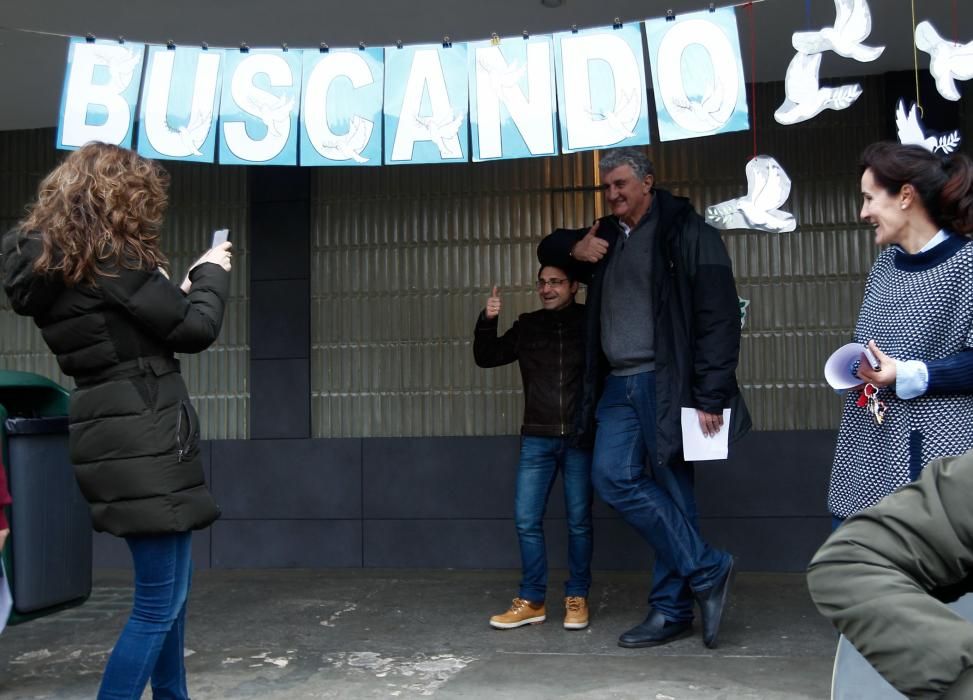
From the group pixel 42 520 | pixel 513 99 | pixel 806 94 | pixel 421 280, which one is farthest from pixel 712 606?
pixel 421 280

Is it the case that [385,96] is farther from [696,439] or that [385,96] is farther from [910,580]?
[910,580]

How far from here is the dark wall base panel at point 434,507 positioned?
5289 mm

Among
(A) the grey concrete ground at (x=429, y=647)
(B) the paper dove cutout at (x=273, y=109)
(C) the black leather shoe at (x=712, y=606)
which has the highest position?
(B) the paper dove cutout at (x=273, y=109)

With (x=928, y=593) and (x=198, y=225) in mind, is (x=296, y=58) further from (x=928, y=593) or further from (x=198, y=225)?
(x=928, y=593)

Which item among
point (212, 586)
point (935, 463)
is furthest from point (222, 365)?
point (935, 463)

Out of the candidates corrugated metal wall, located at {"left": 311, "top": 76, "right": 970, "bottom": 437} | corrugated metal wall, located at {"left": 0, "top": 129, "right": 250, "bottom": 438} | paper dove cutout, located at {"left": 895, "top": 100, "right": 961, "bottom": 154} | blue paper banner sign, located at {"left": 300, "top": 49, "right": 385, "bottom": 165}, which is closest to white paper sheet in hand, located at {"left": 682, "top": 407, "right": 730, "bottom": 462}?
paper dove cutout, located at {"left": 895, "top": 100, "right": 961, "bottom": 154}

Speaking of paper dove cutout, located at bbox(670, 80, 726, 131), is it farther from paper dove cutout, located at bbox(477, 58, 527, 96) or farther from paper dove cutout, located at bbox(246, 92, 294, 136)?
paper dove cutout, located at bbox(246, 92, 294, 136)

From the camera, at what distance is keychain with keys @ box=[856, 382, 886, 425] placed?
272cm

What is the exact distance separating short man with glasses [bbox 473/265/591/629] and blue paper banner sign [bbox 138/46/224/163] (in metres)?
1.41

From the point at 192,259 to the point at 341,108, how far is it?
262 centimetres

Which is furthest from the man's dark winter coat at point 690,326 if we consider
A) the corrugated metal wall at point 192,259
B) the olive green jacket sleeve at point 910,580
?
the corrugated metal wall at point 192,259

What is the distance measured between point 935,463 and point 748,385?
4213 millimetres

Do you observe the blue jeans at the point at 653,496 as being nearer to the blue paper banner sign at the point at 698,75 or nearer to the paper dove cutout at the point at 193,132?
the blue paper banner sign at the point at 698,75

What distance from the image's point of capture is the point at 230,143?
380 centimetres
